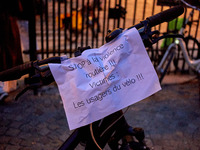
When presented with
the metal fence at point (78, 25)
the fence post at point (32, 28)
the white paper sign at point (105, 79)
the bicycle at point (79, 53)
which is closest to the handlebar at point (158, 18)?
the bicycle at point (79, 53)

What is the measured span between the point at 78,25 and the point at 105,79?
29.5ft

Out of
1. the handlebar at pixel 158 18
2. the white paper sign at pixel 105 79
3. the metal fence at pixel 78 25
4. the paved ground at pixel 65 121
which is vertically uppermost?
the handlebar at pixel 158 18

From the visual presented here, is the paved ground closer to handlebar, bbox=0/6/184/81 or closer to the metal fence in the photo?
the metal fence

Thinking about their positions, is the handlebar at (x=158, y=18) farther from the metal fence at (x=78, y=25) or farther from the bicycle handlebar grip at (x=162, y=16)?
the metal fence at (x=78, y=25)

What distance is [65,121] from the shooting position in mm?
3781

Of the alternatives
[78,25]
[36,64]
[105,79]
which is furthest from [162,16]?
[78,25]

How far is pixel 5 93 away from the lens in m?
4.30

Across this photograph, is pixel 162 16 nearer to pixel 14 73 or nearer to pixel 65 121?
pixel 14 73

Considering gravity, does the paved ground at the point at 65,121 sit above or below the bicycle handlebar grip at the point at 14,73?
below

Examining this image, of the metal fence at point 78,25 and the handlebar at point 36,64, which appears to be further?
the metal fence at point 78,25

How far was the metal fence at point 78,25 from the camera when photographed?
461 centimetres

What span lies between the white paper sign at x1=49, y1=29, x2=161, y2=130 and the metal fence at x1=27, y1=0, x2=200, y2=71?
9.76 ft

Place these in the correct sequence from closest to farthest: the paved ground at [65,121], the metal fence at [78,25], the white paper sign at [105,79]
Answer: the white paper sign at [105,79], the paved ground at [65,121], the metal fence at [78,25]

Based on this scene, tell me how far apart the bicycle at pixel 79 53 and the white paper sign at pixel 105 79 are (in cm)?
8
